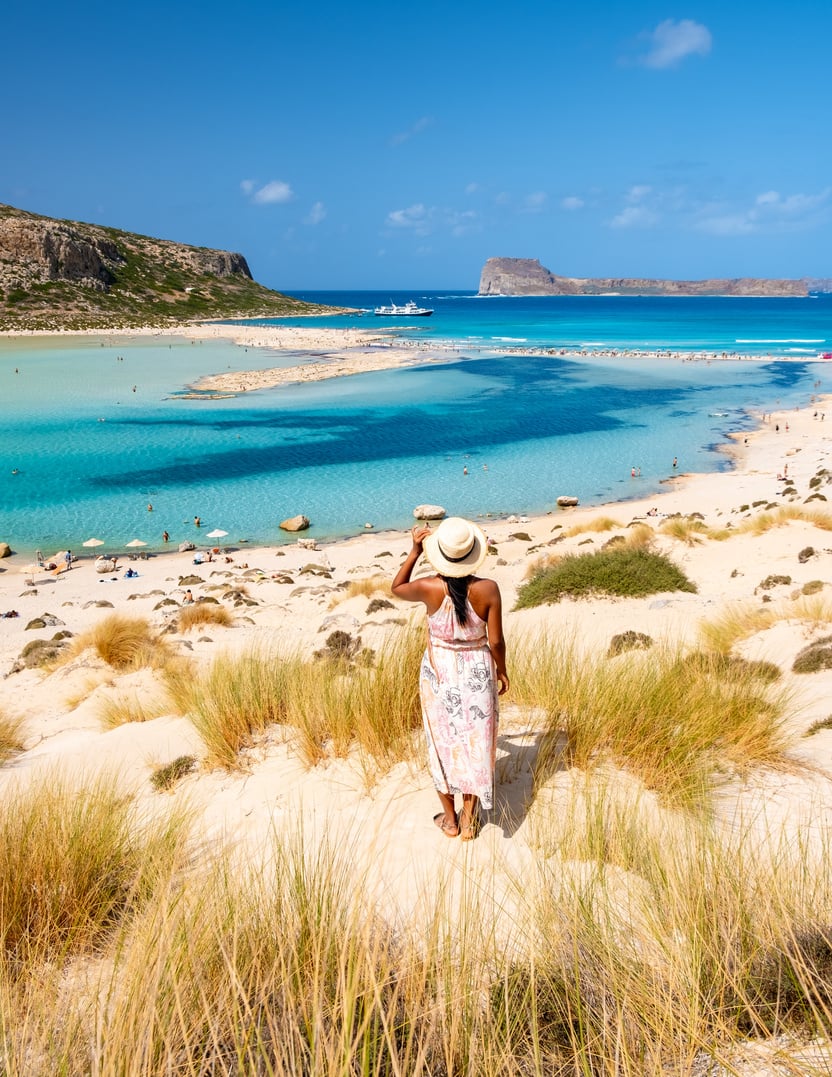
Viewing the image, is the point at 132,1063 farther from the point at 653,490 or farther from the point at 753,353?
the point at 753,353

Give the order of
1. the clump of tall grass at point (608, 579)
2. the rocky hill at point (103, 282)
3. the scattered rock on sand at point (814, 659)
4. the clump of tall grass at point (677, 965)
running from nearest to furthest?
the clump of tall grass at point (677, 965) < the scattered rock on sand at point (814, 659) < the clump of tall grass at point (608, 579) < the rocky hill at point (103, 282)

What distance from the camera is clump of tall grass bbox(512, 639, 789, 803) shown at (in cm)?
405

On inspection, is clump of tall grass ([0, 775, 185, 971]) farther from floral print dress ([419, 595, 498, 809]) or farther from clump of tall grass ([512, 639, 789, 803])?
clump of tall grass ([512, 639, 789, 803])

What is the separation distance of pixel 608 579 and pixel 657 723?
6.85 metres

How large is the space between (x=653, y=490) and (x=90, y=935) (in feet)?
74.5

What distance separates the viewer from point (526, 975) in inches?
91.4

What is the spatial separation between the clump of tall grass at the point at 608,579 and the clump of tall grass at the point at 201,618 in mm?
4799

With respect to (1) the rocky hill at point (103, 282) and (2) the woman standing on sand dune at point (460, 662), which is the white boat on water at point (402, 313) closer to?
(1) the rocky hill at point (103, 282)

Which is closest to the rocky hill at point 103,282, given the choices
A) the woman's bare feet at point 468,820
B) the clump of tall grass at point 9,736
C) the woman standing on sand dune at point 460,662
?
the clump of tall grass at point 9,736

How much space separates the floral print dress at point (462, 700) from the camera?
11.2 feet

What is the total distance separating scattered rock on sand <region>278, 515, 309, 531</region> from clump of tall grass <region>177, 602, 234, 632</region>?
→ 7591 mm

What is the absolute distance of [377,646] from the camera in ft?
30.2

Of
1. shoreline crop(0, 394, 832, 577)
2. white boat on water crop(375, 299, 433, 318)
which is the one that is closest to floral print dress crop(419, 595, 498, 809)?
shoreline crop(0, 394, 832, 577)

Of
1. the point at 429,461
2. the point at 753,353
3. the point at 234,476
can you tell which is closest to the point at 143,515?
the point at 234,476
